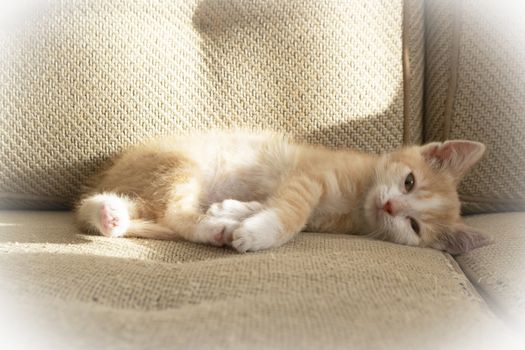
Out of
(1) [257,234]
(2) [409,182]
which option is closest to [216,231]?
(1) [257,234]

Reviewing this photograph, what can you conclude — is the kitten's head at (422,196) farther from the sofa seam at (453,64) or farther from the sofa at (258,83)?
the sofa seam at (453,64)

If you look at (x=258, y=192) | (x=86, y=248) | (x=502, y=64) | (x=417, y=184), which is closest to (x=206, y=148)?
(x=258, y=192)

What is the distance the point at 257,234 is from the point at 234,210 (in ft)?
0.56

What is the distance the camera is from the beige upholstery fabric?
85 centimetres

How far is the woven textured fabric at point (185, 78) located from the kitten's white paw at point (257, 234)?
0.55 metres

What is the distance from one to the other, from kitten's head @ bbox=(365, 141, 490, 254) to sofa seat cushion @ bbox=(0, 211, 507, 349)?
19cm

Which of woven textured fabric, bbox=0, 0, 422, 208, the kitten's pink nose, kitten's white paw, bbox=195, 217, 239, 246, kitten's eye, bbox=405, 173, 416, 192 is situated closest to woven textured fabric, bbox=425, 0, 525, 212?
woven textured fabric, bbox=0, 0, 422, 208

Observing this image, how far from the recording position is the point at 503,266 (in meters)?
1.01

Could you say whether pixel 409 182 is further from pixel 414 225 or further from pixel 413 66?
pixel 413 66

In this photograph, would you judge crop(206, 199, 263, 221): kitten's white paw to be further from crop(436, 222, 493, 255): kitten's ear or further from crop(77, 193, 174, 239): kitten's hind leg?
crop(436, 222, 493, 255): kitten's ear

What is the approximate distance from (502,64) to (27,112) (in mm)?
1499

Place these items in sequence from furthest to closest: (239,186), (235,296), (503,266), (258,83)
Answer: (258,83), (239,186), (503,266), (235,296)

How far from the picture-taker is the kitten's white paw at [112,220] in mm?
1119

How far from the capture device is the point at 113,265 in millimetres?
879
